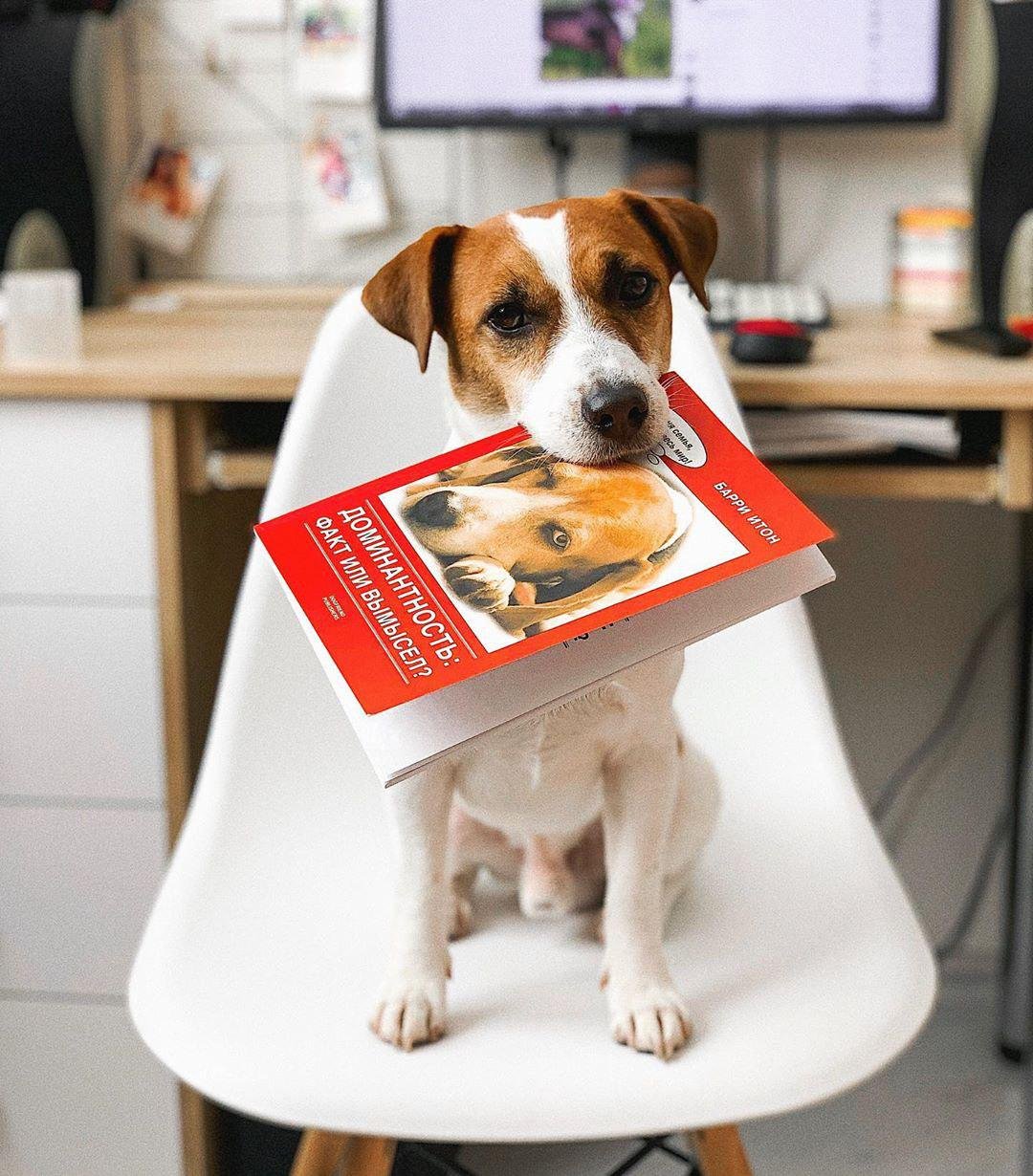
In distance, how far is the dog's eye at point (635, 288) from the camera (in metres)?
0.75

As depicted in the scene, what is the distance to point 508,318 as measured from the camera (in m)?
0.74

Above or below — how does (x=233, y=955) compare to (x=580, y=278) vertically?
below

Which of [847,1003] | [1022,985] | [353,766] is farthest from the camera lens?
[1022,985]

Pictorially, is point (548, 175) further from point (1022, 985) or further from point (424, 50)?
point (1022, 985)

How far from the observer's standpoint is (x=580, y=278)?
73 cm

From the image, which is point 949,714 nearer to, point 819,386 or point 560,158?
point 819,386

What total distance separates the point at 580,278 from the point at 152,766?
0.78 meters

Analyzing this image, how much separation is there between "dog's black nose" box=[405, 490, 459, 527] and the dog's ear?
0.09 meters

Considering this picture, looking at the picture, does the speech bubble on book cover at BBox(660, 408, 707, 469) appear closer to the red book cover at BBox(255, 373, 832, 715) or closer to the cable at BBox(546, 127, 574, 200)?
the red book cover at BBox(255, 373, 832, 715)

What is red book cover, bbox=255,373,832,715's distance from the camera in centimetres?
62

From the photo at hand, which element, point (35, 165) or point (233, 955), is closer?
point (233, 955)

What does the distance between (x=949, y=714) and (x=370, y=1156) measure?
1168mm

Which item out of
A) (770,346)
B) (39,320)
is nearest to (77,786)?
(39,320)

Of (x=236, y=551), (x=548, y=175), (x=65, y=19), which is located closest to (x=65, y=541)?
(x=236, y=551)
